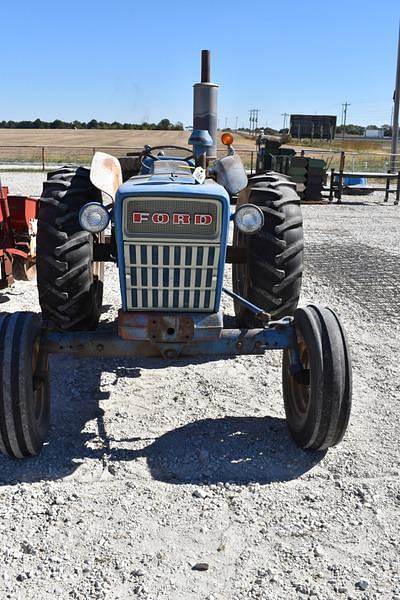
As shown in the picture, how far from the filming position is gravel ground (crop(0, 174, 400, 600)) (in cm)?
310

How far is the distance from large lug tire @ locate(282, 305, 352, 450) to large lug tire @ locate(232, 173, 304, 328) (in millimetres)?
787

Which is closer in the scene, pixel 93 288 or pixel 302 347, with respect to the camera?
pixel 302 347

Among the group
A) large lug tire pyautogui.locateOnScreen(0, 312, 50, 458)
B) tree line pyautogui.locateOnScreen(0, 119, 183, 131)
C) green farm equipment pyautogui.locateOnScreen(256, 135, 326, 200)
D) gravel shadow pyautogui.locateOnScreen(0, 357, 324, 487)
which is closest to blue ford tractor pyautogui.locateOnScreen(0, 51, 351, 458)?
large lug tire pyautogui.locateOnScreen(0, 312, 50, 458)

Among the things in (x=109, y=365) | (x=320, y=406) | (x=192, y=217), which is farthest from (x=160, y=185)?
(x=109, y=365)

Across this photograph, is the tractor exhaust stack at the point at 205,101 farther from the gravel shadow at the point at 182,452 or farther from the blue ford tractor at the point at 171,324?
the gravel shadow at the point at 182,452

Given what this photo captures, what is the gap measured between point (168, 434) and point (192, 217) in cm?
147

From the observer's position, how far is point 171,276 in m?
4.18

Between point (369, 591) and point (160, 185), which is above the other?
point (160, 185)

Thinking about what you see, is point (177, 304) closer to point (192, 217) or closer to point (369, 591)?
point (192, 217)

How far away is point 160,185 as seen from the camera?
13.4 ft

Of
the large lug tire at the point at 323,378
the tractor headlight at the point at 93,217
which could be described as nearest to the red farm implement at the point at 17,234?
the tractor headlight at the point at 93,217

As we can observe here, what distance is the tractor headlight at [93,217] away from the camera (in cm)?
421

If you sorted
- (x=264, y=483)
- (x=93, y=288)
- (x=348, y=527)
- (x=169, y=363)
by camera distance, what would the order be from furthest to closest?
(x=169, y=363), (x=93, y=288), (x=264, y=483), (x=348, y=527)

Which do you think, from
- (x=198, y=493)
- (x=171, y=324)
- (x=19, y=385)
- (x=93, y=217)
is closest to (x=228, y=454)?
(x=198, y=493)
